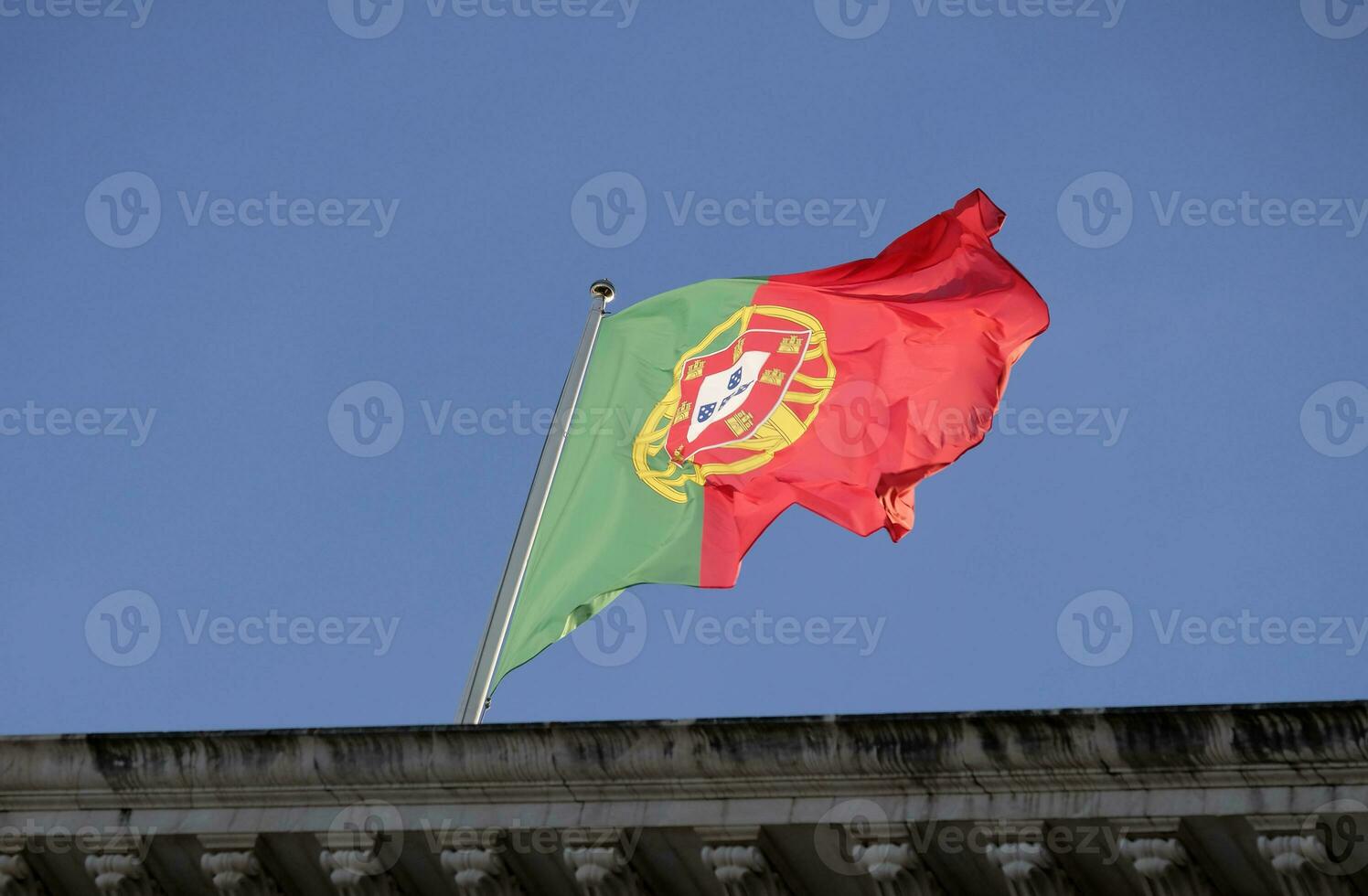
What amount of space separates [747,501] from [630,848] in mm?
4848

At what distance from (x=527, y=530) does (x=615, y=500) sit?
84 cm

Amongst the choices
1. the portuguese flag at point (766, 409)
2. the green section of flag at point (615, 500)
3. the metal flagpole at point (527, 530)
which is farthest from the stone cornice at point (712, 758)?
the portuguese flag at point (766, 409)

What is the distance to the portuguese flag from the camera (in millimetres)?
17297

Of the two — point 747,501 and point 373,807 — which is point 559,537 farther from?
point 373,807

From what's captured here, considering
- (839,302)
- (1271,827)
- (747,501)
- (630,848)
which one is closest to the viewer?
(1271,827)

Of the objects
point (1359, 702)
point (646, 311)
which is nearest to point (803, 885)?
point (1359, 702)

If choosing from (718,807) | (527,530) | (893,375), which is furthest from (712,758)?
(893,375)

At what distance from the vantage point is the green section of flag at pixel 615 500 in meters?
17.0

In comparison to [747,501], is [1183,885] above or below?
below

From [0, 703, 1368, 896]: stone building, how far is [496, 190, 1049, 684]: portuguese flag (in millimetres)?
2968

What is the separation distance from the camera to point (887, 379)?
18.4 meters

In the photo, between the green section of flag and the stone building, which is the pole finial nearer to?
the green section of flag

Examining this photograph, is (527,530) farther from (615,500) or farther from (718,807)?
A: (718,807)

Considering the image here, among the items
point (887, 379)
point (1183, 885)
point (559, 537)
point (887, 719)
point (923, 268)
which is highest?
point (923, 268)
